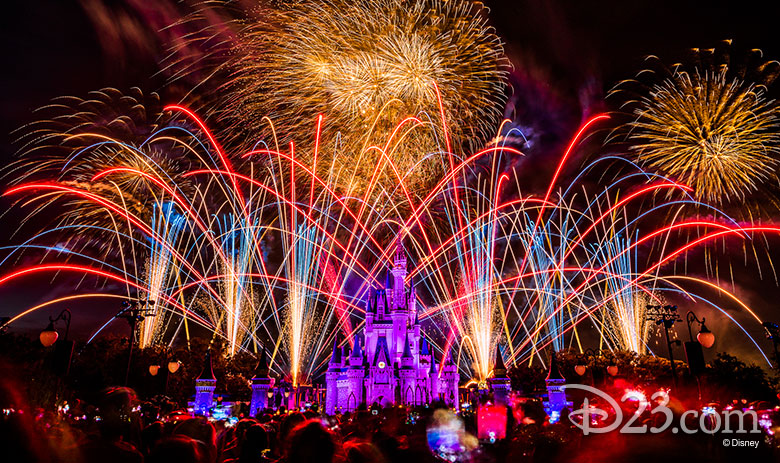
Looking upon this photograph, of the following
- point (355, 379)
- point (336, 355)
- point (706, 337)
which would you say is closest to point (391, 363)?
point (355, 379)

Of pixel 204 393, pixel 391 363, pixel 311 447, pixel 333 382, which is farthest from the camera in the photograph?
pixel 391 363

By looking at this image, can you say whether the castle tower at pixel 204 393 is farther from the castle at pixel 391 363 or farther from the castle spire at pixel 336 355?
the castle spire at pixel 336 355

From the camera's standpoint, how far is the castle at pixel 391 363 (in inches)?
2938

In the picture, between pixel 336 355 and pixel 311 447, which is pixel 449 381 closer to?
pixel 336 355

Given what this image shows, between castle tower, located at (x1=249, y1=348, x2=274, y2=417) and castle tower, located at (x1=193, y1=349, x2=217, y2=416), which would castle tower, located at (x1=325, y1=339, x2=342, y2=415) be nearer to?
castle tower, located at (x1=249, y1=348, x2=274, y2=417)

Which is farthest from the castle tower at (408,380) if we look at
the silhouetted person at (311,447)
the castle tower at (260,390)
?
the silhouetted person at (311,447)

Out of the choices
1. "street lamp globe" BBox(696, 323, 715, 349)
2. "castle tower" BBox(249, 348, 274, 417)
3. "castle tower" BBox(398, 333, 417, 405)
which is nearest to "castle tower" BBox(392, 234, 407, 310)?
"castle tower" BBox(398, 333, 417, 405)

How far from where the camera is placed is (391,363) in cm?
7906

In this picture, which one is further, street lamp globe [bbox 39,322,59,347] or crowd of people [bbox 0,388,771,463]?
street lamp globe [bbox 39,322,59,347]

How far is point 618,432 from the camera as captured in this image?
10.6 m

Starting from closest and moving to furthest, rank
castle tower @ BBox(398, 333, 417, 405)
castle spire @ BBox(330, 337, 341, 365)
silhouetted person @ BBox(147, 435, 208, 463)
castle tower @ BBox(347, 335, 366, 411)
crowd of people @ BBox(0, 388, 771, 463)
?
silhouetted person @ BBox(147, 435, 208, 463)
crowd of people @ BBox(0, 388, 771, 463)
castle tower @ BBox(347, 335, 366, 411)
castle tower @ BBox(398, 333, 417, 405)
castle spire @ BBox(330, 337, 341, 365)

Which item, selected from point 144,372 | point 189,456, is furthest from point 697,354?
point 144,372

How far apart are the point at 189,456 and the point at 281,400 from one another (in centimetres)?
5021

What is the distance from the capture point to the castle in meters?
74.6
